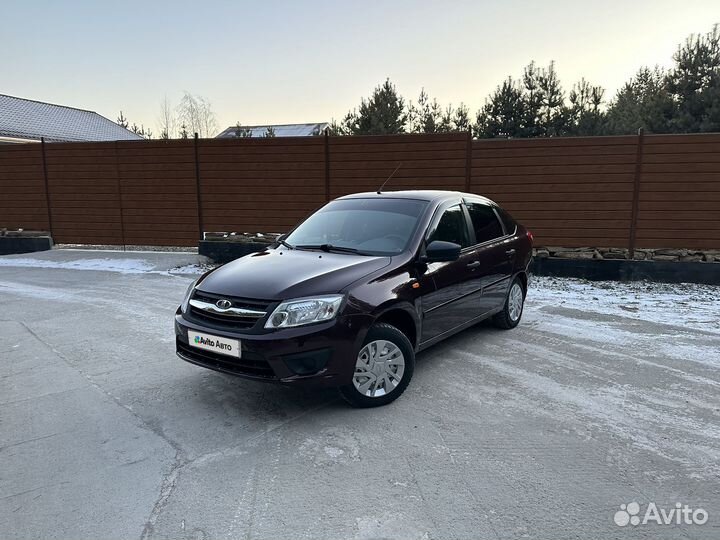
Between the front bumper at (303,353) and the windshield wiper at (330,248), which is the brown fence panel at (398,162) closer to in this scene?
the windshield wiper at (330,248)

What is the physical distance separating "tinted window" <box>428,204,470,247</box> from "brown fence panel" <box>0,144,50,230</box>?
1053 cm

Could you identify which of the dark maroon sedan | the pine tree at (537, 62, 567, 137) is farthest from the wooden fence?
the pine tree at (537, 62, 567, 137)

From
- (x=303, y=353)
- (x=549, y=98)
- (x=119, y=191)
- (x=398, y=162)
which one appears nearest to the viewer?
(x=303, y=353)

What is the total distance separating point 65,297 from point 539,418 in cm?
702

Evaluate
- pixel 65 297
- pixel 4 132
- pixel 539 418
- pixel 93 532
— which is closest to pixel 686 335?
pixel 539 418

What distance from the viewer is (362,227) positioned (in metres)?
4.56

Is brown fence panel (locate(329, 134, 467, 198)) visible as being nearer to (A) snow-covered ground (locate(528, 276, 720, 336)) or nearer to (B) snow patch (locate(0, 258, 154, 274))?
(A) snow-covered ground (locate(528, 276, 720, 336))

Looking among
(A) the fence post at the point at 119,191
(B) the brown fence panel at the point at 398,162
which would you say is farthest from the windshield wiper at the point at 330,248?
(A) the fence post at the point at 119,191

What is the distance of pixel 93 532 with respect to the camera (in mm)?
2346

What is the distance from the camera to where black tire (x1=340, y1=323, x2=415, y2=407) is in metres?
3.54

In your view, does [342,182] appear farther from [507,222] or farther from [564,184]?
[507,222]

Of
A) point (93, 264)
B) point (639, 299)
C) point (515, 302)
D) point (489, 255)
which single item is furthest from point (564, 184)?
point (93, 264)

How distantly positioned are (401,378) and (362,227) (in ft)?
4.92

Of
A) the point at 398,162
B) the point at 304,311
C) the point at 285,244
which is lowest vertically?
the point at 304,311
